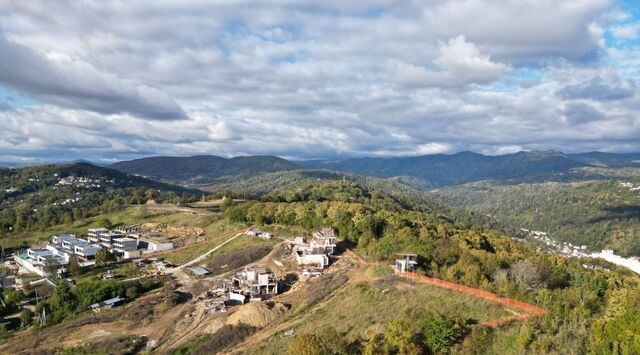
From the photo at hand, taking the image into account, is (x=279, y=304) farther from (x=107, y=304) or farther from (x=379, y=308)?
(x=107, y=304)

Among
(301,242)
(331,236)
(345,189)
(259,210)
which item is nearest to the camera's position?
(331,236)

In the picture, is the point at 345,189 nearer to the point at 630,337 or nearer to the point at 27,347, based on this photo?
the point at 27,347

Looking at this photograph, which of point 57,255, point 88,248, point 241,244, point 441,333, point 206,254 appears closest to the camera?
point 441,333

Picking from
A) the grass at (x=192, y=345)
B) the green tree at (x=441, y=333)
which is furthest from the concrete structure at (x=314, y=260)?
the green tree at (x=441, y=333)

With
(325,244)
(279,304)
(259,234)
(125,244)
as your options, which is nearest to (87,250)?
(125,244)

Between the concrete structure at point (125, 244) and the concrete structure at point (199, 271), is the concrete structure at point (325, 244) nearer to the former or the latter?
the concrete structure at point (199, 271)

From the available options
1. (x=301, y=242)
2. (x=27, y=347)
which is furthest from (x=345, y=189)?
(x=27, y=347)
